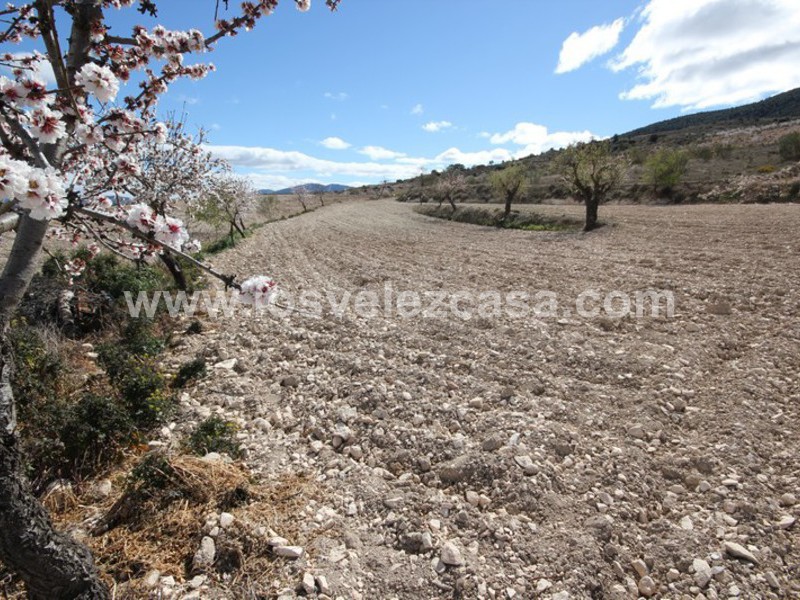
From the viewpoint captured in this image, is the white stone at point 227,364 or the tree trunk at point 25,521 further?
the white stone at point 227,364

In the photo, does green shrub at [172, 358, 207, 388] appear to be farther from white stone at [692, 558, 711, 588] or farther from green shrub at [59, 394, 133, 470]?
white stone at [692, 558, 711, 588]

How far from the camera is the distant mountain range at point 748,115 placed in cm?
7231

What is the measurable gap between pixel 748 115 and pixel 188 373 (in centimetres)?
10888

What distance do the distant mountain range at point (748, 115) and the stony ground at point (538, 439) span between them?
265 feet

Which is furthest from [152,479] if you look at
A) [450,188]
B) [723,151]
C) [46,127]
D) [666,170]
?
[723,151]

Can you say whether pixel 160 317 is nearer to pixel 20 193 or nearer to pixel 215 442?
pixel 215 442

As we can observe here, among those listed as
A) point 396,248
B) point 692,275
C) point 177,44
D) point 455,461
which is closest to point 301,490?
point 455,461

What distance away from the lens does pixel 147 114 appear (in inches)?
175

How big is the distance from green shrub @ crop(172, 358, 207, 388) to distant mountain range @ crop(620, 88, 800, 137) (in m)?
86.0

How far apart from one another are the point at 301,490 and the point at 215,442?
1.28 m

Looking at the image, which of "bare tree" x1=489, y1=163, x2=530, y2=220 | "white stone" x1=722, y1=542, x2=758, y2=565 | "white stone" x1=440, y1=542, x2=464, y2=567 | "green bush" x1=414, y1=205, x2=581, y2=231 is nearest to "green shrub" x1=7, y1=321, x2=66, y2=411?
"white stone" x1=440, y1=542, x2=464, y2=567

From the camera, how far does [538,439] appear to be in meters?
5.04

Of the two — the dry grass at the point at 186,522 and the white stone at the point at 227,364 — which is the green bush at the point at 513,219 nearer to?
the white stone at the point at 227,364

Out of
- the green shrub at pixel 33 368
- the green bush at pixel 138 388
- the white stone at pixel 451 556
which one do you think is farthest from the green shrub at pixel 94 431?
the white stone at pixel 451 556
